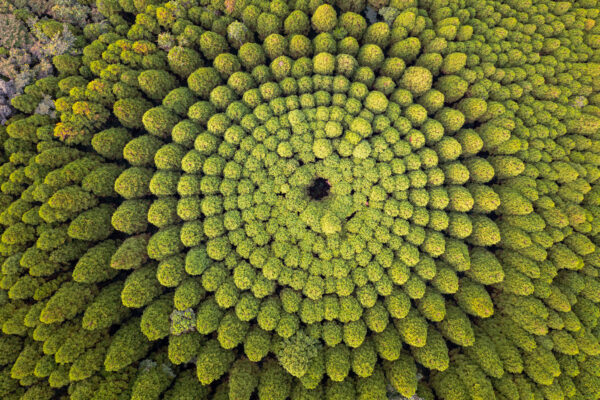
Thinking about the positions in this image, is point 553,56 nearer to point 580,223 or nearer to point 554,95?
point 554,95

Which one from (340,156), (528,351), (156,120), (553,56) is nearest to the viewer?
(528,351)

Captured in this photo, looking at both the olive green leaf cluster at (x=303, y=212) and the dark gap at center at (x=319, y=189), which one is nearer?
the olive green leaf cluster at (x=303, y=212)

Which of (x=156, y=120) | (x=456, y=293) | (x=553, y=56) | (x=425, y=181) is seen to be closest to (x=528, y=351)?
(x=456, y=293)

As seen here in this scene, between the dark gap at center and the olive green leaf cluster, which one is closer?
the olive green leaf cluster

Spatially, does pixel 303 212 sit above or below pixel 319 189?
below

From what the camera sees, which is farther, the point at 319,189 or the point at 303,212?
the point at 319,189

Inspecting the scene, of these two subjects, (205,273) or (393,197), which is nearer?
(205,273)

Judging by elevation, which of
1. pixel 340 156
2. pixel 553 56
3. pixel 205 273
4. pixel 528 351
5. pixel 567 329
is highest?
pixel 553 56

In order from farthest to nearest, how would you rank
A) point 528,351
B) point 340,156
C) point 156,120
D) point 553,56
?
point 553,56
point 340,156
point 156,120
point 528,351
